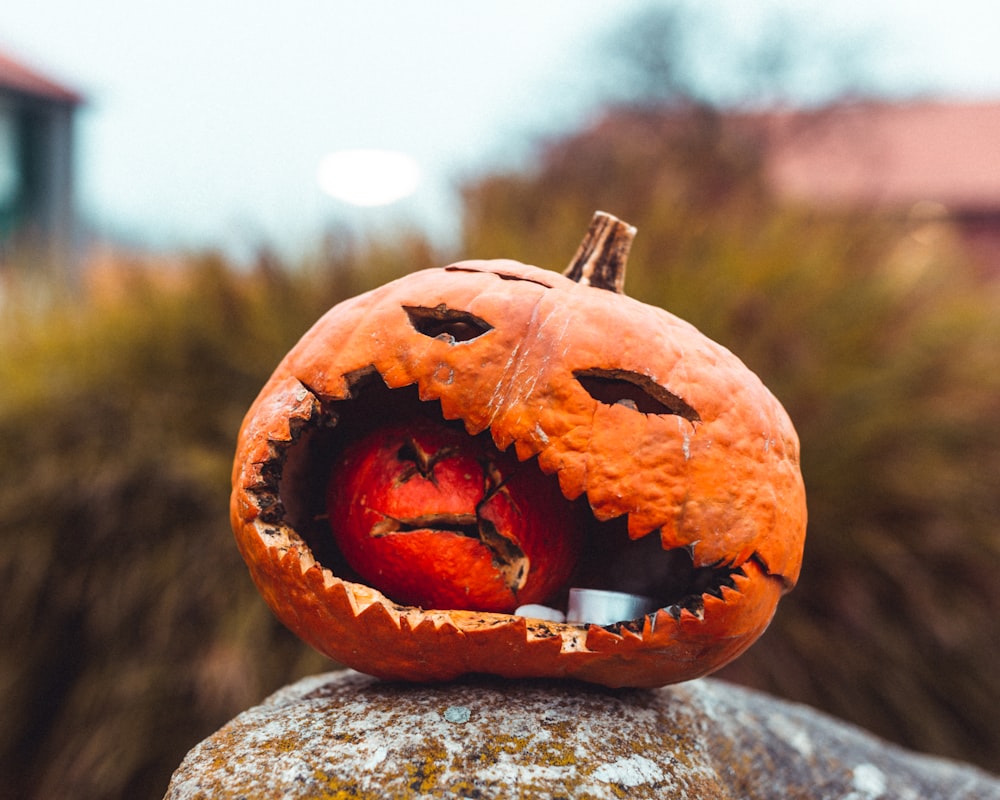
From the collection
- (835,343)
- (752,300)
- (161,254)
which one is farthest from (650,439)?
(161,254)

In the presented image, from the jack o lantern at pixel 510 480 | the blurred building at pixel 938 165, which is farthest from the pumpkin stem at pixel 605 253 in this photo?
the blurred building at pixel 938 165

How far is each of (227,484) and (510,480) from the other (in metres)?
2.02

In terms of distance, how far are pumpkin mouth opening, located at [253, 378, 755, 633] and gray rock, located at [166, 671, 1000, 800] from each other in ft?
0.46

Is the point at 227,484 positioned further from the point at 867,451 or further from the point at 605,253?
the point at 867,451

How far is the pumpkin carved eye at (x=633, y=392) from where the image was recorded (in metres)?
1.17

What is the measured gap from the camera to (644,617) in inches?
44.9

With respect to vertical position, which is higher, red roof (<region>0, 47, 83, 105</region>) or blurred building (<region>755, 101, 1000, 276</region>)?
blurred building (<region>755, 101, 1000, 276</region>)

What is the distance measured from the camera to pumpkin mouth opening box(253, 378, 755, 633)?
123cm

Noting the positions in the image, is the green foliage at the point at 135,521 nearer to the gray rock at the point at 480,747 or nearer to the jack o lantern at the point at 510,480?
the gray rock at the point at 480,747

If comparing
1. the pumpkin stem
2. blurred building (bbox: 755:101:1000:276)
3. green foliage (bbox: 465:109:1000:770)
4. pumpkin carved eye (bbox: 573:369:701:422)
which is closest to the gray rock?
pumpkin carved eye (bbox: 573:369:701:422)

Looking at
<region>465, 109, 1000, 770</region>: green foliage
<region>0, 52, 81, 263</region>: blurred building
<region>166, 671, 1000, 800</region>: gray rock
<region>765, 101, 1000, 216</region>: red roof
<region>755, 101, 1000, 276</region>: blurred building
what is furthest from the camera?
<region>0, 52, 81, 263</region>: blurred building

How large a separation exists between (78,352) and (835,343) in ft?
9.41

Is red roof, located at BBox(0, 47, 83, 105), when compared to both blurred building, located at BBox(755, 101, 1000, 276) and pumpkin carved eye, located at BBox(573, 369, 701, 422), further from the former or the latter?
pumpkin carved eye, located at BBox(573, 369, 701, 422)

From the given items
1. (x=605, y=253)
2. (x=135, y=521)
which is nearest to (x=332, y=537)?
(x=605, y=253)
